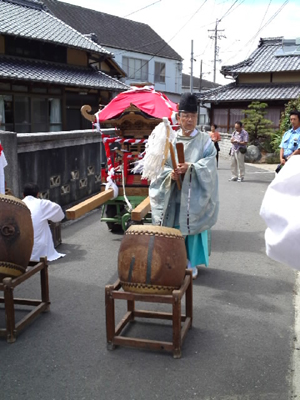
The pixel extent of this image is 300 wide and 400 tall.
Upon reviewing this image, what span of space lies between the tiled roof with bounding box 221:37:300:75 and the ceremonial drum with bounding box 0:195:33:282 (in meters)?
24.3

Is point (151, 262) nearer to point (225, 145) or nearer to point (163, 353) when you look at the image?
point (163, 353)

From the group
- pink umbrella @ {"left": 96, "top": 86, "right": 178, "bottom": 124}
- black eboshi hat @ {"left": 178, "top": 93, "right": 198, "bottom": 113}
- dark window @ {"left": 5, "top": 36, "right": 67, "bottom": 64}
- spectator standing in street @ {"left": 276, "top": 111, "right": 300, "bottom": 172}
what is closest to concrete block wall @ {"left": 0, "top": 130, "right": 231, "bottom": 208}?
pink umbrella @ {"left": 96, "top": 86, "right": 178, "bottom": 124}

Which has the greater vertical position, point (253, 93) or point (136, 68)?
point (136, 68)

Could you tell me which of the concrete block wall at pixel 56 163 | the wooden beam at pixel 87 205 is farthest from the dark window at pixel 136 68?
the wooden beam at pixel 87 205

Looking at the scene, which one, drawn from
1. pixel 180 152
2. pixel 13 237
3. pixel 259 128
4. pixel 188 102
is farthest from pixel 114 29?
pixel 13 237

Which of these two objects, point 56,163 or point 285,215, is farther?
point 56,163

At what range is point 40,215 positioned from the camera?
5.86 m

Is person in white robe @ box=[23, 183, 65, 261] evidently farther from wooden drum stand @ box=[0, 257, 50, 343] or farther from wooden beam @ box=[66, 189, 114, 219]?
wooden drum stand @ box=[0, 257, 50, 343]

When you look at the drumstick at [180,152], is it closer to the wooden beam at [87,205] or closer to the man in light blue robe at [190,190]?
the man in light blue robe at [190,190]

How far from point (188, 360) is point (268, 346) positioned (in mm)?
728

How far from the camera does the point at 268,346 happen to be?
3.93 m

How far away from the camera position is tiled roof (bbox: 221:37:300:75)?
26.2 meters

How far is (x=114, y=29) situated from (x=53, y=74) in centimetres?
2199

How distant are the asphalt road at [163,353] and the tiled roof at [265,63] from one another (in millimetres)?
22065
